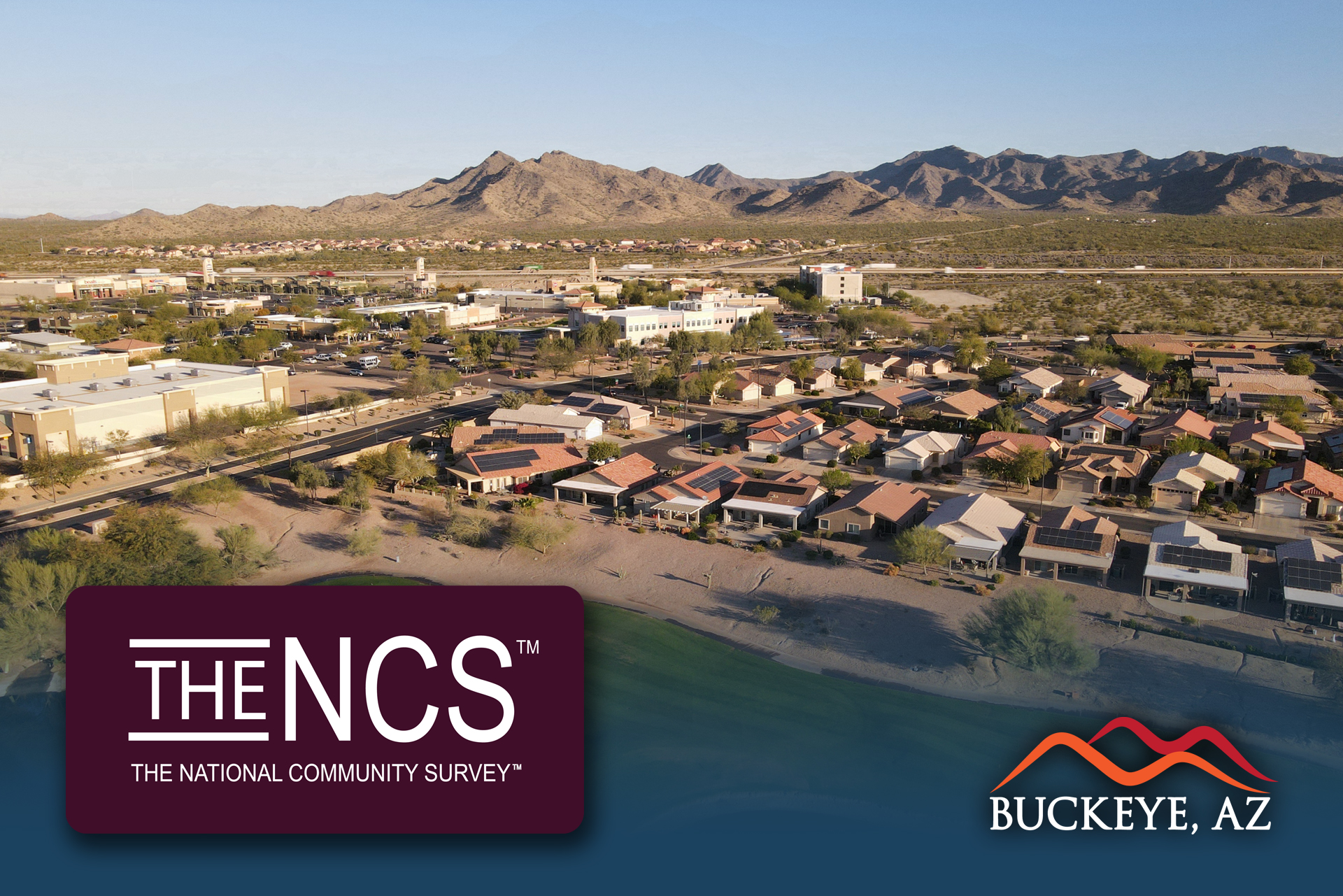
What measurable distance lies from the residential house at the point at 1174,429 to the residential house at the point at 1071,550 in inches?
453

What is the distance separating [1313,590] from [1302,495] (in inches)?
328

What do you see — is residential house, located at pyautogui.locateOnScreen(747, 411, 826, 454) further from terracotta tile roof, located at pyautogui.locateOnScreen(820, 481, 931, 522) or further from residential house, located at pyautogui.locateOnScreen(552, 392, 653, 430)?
terracotta tile roof, located at pyautogui.locateOnScreen(820, 481, 931, 522)

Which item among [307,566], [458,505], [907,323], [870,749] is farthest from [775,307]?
[870,749]

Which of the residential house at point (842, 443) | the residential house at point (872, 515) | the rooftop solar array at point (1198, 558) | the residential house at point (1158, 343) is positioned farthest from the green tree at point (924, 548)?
the residential house at point (1158, 343)

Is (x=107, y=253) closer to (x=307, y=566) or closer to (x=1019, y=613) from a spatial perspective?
(x=307, y=566)

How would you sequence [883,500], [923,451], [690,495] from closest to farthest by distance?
1. [883,500]
2. [690,495]
3. [923,451]

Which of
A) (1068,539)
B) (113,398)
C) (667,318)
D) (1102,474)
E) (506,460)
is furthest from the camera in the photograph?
(667,318)

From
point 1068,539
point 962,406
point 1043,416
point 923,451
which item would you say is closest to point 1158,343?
point 1043,416

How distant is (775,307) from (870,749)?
6581cm

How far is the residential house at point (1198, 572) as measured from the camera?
20.8 metres

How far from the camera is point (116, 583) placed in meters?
20.2

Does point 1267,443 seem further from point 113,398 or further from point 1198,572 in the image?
point 113,398

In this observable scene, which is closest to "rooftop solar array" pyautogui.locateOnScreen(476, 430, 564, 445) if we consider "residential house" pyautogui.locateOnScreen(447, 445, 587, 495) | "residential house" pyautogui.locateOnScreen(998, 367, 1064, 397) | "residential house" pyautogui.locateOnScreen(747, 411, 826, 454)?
"residential house" pyautogui.locateOnScreen(447, 445, 587, 495)

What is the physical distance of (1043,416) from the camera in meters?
37.6
